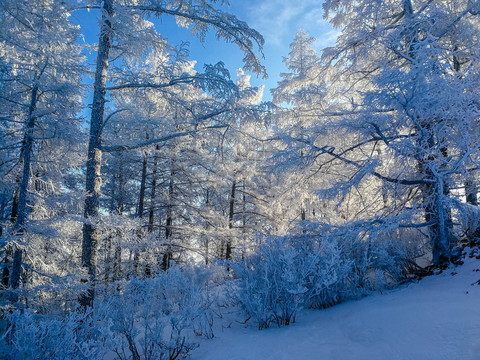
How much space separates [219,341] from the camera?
363 cm

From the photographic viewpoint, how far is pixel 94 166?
21.4ft

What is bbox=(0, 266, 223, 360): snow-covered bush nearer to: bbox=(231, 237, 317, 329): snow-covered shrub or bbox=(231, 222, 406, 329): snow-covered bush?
bbox=(231, 237, 317, 329): snow-covered shrub

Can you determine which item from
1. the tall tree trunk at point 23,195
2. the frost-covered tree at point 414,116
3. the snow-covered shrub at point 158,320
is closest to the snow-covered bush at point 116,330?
the snow-covered shrub at point 158,320

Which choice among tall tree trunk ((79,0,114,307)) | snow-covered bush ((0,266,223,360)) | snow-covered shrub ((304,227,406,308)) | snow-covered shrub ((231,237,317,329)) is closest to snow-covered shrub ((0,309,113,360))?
snow-covered bush ((0,266,223,360))

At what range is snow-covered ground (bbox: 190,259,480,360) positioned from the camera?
2.57 meters

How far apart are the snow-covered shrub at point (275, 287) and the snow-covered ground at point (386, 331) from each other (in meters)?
0.21

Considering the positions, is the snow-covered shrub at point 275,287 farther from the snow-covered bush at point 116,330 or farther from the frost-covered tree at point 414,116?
the frost-covered tree at point 414,116

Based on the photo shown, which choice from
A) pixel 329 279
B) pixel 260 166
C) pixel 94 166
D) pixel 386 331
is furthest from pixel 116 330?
pixel 260 166

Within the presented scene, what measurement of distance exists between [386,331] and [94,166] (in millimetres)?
6545

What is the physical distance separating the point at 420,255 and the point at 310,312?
126 inches

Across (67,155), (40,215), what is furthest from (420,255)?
(40,215)

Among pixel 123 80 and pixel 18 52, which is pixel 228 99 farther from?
pixel 18 52

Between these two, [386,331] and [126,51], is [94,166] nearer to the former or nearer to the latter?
[126,51]

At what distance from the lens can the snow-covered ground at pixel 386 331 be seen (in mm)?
2566
